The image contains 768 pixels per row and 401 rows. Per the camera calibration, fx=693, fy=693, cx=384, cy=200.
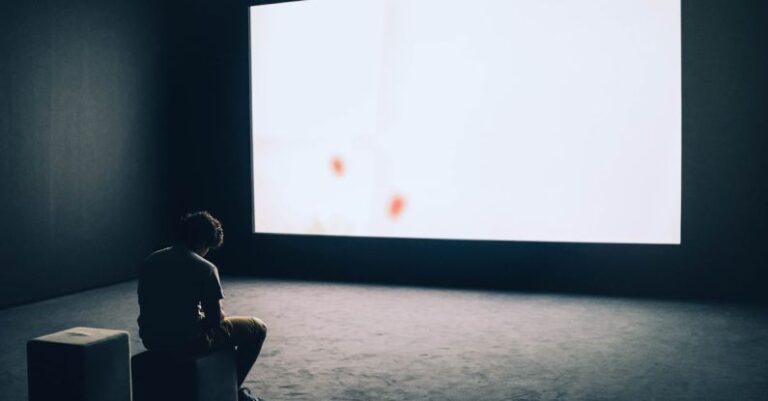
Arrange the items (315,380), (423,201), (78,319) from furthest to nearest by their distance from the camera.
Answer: (423,201) → (78,319) → (315,380)

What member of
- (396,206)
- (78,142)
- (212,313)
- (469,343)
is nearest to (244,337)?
(212,313)

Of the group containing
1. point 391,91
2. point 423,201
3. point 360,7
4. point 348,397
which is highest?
point 360,7

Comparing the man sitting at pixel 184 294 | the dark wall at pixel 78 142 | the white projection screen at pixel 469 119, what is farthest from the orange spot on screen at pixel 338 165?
the man sitting at pixel 184 294

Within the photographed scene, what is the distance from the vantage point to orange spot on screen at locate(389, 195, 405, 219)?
20.1 ft

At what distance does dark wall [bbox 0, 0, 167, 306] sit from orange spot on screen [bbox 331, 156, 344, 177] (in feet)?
6.14

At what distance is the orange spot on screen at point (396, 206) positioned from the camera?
6137mm

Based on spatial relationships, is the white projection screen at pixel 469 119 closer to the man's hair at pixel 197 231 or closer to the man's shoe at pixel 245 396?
the man's shoe at pixel 245 396

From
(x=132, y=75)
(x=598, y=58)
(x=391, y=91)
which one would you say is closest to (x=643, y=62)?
(x=598, y=58)

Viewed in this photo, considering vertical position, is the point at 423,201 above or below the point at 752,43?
below

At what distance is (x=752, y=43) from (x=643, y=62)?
79cm

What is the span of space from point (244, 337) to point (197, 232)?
50cm

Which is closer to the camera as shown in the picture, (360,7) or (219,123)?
(360,7)

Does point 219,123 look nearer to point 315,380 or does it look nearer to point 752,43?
point 315,380

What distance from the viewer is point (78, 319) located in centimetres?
490
